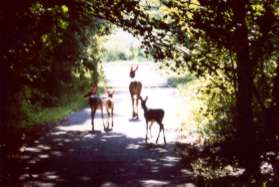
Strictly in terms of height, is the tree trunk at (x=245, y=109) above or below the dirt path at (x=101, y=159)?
above

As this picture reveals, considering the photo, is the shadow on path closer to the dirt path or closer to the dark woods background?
the dirt path

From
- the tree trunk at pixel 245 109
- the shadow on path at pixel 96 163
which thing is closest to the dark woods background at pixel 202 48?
the tree trunk at pixel 245 109

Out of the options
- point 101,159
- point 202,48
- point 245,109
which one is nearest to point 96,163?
point 101,159

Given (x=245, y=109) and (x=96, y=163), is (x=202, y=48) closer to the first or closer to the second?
(x=245, y=109)

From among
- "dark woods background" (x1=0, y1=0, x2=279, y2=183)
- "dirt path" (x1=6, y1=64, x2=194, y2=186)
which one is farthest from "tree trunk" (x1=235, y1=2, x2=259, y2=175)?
"dirt path" (x1=6, y1=64, x2=194, y2=186)

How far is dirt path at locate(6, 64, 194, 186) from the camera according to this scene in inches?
425

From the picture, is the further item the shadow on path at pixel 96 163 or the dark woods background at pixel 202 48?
the shadow on path at pixel 96 163

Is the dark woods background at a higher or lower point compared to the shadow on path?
higher

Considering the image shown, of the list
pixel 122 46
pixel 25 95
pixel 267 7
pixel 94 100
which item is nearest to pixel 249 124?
pixel 267 7

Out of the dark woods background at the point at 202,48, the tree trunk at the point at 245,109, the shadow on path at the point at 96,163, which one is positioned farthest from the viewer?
the tree trunk at the point at 245,109

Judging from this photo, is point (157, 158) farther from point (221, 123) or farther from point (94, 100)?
point (94, 100)

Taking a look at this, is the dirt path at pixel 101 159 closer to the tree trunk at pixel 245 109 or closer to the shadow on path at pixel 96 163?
the shadow on path at pixel 96 163

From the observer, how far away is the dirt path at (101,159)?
35.4 feet

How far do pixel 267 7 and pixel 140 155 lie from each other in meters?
5.09
